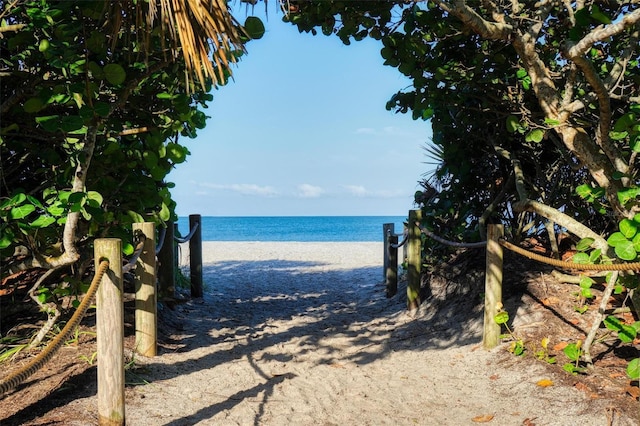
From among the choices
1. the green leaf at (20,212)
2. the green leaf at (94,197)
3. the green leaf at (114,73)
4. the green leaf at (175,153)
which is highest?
the green leaf at (114,73)

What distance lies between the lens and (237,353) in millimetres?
5031

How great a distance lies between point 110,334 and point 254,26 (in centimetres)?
208

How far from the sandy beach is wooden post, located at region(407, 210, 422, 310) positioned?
0.24 m

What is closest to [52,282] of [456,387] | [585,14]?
[456,387]

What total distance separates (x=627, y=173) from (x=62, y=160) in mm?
4303

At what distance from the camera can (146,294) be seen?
4.54 metres

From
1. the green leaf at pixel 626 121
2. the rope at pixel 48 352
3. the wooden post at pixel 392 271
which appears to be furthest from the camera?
the wooden post at pixel 392 271

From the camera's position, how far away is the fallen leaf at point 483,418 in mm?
3611

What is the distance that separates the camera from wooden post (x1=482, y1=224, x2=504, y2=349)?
476cm

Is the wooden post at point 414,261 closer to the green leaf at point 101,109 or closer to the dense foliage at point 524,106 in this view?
the dense foliage at point 524,106

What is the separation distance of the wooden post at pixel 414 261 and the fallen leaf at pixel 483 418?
3.21 m

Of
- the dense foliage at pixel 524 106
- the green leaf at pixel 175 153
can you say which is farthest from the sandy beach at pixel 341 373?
the green leaf at pixel 175 153

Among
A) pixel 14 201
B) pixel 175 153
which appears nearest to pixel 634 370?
pixel 175 153

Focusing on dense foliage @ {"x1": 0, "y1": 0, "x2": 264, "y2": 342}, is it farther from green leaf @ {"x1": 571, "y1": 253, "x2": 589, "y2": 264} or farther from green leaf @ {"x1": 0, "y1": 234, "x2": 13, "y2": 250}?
green leaf @ {"x1": 571, "y1": 253, "x2": 589, "y2": 264}
